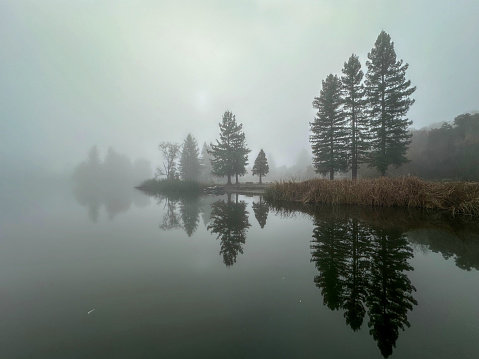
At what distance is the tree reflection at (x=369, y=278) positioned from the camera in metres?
2.27

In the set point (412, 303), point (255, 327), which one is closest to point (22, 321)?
point (255, 327)

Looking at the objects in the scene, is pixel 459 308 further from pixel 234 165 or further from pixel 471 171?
pixel 234 165

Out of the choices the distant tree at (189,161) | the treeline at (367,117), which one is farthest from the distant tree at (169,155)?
the treeline at (367,117)

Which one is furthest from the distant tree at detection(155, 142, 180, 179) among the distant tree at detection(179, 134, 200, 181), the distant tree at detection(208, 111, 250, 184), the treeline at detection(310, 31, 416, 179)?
the treeline at detection(310, 31, 416, 179)

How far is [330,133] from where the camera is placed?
22828 mm

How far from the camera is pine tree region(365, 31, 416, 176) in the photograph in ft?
63.7

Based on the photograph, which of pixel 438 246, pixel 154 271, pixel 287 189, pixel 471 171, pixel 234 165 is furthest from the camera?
pixel 234 165

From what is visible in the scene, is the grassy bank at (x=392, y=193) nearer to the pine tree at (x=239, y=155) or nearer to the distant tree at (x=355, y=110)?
the distant tree at (x=355, y=110)

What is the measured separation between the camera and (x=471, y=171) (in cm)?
1875

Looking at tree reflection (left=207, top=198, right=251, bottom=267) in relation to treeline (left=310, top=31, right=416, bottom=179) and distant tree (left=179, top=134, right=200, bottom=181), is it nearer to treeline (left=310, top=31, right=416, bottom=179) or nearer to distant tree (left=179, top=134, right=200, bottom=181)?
treeline (left=310, top=31, right=416, bottom=179)

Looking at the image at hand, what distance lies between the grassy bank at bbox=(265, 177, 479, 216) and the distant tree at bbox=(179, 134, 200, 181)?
3407 centimetres

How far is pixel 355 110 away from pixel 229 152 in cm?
1866

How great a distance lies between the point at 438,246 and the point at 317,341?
437cm

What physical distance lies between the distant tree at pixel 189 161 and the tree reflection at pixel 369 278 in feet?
140
